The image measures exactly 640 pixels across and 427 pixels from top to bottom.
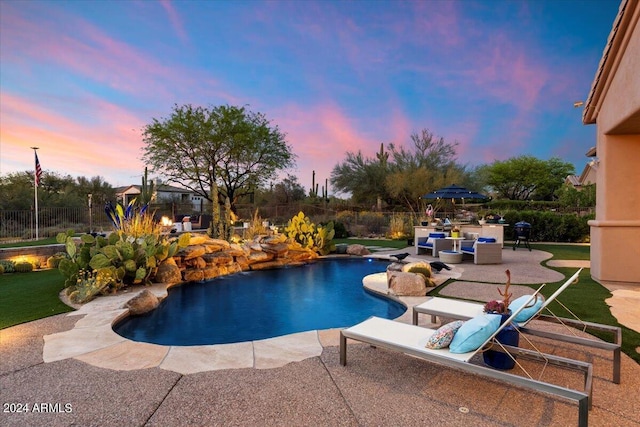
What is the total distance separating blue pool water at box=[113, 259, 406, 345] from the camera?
197 inches

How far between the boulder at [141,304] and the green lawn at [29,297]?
2.85 ft

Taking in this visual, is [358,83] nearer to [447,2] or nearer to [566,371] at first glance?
[447,2]

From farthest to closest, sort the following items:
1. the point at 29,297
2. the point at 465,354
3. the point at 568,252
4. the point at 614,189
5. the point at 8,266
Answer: the point at 568,252 < the point at 8,266 < the point at 614,189 < the point at 29,297 < the point at 465,354

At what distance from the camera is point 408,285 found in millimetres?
6109

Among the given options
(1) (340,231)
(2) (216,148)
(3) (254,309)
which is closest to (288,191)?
(2) (216,148)

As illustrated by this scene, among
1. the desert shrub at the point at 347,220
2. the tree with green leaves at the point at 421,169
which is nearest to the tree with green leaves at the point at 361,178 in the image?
the tree with green leaves at the point at 421,169

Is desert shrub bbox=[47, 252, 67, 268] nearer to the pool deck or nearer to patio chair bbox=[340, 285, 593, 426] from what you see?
the pool deck

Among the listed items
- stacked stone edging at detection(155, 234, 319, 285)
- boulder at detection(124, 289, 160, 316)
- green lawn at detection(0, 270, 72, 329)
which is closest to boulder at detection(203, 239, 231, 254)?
stacked stone edging at detection(155, 234, 319, 285)

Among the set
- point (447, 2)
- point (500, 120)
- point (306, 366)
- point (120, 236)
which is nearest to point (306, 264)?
point (120, 236)

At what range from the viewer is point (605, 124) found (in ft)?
21.8

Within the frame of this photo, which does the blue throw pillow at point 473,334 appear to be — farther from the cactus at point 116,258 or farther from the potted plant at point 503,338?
the cactus at point 116,258

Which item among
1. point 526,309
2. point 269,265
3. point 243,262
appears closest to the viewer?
point 526,309

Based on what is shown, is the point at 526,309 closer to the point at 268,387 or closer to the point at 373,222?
the point at 268,387

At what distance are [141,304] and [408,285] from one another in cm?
443
